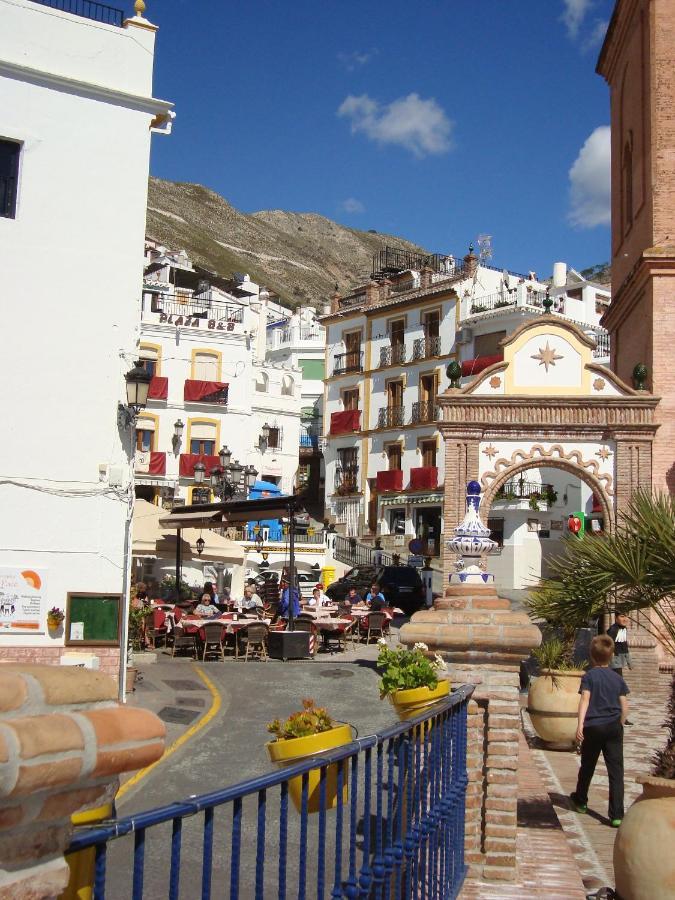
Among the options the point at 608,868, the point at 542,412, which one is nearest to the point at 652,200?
the point at 542,412

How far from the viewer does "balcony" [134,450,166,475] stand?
145 feet

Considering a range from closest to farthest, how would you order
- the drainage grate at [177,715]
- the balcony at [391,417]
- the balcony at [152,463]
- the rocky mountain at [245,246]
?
the drainage grate at [177,715], the balcony at [152,463], the balcony at [391,417], the rocky mountain at [245,246]

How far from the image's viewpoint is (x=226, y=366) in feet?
153

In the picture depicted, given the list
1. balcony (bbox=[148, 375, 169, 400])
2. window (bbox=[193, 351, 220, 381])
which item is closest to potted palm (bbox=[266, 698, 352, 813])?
balcony (bbox=[148, 375, 169, 400])

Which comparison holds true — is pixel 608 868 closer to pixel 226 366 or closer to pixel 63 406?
pixel 63 406

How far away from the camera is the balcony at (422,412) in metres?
48.9

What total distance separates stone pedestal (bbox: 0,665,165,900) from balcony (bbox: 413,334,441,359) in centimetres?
4811

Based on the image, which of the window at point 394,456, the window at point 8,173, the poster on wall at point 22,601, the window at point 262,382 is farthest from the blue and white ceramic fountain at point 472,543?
the window at point 262,382

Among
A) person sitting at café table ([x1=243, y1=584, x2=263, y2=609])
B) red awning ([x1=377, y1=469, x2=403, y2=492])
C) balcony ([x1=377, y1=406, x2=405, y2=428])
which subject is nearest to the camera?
person sitting at café table ([x1=243, y1=584, x2=263, y2=609])

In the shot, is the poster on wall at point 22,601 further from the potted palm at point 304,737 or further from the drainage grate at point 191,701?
the potted palm at point 304,737

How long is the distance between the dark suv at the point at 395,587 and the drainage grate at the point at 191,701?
1723cm

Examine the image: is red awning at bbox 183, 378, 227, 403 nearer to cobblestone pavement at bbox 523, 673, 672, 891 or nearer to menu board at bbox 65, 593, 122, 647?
menu board at bbox 65, 593, 122, 647

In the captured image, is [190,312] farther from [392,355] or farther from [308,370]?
[308,370]

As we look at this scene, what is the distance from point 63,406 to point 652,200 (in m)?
13.0
